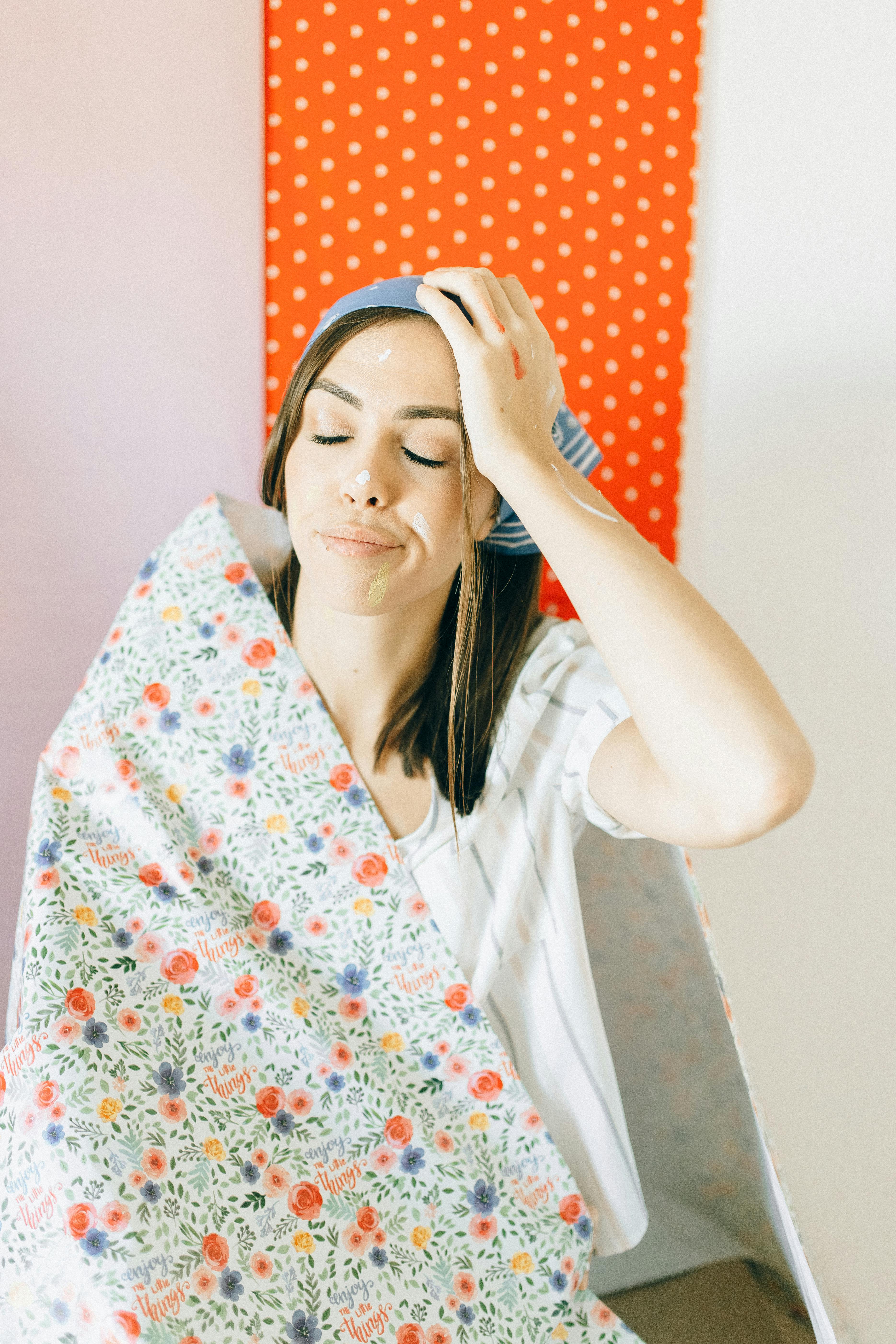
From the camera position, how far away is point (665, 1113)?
112 centimetres

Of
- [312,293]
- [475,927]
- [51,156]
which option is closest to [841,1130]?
[475,927]

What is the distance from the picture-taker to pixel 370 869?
3.18 feet

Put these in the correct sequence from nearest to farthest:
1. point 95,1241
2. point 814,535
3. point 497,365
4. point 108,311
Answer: point 95,1241
point 497,365
point 108,311
point 814,535

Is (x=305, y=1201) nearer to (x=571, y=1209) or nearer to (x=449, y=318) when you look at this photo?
(x=571, y=1209)

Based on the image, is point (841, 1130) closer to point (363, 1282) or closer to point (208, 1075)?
point (363, 1282)

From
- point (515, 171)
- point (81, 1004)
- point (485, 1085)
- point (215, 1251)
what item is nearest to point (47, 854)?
point (81, 1004)

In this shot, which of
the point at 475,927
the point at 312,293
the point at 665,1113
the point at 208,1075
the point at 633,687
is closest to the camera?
the point at 633,687

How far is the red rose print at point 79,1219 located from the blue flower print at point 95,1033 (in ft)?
0.40

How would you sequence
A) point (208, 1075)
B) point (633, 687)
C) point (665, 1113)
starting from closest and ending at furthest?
1. point (633, 687)
2. point (208, 1075)
3. point (665, 1113)

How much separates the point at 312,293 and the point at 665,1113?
1114 mm

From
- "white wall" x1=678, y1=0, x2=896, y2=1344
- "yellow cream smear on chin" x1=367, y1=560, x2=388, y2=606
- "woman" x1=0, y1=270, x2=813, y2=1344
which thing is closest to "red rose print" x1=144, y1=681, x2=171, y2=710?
"woman" x1=0, y1=270, x2=813, y2=1344

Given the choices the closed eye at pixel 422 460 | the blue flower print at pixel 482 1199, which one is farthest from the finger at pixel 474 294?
the blue flower print at pixel 482 1199

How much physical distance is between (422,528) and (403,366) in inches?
6.0

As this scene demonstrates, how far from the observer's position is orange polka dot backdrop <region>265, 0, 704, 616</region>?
1.21 meters
